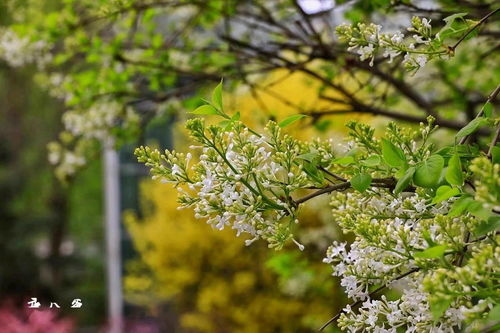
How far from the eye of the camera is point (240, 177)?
108 cm

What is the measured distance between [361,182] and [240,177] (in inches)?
6.4

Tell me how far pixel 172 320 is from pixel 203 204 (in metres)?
9.09

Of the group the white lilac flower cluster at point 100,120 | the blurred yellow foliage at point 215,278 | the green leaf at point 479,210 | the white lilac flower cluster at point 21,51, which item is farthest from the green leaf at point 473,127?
the blurred yellow foliage at point 215,278

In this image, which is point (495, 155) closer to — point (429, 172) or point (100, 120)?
point (429, 172)

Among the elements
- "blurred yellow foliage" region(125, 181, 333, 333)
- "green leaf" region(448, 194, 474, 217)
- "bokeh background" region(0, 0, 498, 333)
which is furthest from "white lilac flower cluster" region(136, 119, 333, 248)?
"blurred yellow foliage" region(125, 181, 333, 333)

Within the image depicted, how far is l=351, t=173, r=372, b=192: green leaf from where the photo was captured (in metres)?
1.07

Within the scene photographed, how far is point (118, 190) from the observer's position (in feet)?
39.9

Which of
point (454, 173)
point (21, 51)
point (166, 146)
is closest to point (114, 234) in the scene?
point (166, 146)

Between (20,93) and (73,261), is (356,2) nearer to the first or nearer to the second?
(73,261)

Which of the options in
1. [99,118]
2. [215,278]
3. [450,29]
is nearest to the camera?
[450,29]

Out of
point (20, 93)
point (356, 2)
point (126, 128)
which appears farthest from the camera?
point (20, 93)

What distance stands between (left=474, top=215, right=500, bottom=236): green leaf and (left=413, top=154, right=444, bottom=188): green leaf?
0.08m

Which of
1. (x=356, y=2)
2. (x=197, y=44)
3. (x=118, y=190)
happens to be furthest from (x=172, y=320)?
(x=356, y=2)

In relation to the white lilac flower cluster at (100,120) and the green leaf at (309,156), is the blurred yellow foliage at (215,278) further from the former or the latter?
the green leaf at (309,156)
